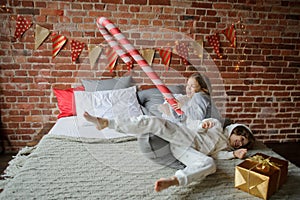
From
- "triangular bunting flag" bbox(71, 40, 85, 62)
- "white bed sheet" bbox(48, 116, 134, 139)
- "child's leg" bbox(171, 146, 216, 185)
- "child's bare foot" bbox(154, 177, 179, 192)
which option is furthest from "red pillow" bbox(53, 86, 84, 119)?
"child's bare foot" bbox(154, 177, 179, 192)

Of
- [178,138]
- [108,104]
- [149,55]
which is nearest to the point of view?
[178,138]

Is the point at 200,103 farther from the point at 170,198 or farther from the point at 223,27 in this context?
the point at 223,27

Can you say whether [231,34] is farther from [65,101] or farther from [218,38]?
[65,101]

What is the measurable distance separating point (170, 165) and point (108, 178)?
0.34 meters

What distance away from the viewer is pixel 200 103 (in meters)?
1.24

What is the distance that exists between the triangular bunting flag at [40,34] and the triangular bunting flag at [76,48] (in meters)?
0.24

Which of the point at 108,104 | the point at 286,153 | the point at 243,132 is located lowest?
the point at 286,153

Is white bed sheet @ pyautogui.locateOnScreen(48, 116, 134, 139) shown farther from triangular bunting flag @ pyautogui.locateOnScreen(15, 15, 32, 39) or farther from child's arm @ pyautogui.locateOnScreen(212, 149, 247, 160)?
triangular bunting flag @ pyautogui.locateOnScreen(15, 15, 32, 39)

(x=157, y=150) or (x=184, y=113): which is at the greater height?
(x=184, y=113)

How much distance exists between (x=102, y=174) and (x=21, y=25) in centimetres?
162

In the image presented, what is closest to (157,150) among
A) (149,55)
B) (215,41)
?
(149,55)

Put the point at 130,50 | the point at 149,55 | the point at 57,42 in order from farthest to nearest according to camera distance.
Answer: the point at 57,42 < the point at 149,55 < the point at 130,50

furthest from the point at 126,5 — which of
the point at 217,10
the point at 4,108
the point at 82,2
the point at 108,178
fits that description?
the point at 108,178

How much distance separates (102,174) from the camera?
135 centimetres
